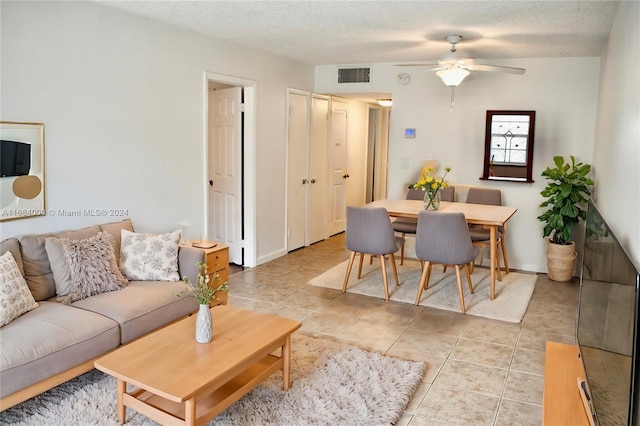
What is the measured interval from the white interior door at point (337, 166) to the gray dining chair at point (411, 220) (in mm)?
1533

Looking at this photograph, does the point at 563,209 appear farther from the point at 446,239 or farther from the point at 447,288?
the point at 446,239

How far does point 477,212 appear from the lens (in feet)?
16.3

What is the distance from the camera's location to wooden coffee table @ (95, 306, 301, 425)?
2316 mm

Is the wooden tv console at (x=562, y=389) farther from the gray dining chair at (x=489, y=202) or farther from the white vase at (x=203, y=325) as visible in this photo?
the gray dining chair at (x=489, y=202)

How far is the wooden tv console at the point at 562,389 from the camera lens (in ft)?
6.65

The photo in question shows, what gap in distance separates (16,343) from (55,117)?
1638 mm

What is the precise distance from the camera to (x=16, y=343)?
255cm

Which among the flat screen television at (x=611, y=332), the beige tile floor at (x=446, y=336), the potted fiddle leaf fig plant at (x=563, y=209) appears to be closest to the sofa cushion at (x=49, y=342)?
the beige tile floor at (x=446, y=336)

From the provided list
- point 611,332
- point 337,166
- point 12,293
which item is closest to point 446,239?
point 611,332

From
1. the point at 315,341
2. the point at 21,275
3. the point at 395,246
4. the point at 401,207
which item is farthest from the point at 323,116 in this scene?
the point at 21,275

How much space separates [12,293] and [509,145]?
5.05 metres

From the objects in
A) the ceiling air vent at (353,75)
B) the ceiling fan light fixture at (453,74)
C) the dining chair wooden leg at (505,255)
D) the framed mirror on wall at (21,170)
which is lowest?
the dining chair wooden leg at (505,255)

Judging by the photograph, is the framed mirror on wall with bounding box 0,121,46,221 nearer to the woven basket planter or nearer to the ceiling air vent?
the ceiling air vent

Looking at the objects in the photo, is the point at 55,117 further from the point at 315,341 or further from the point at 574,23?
the point at 574,23
